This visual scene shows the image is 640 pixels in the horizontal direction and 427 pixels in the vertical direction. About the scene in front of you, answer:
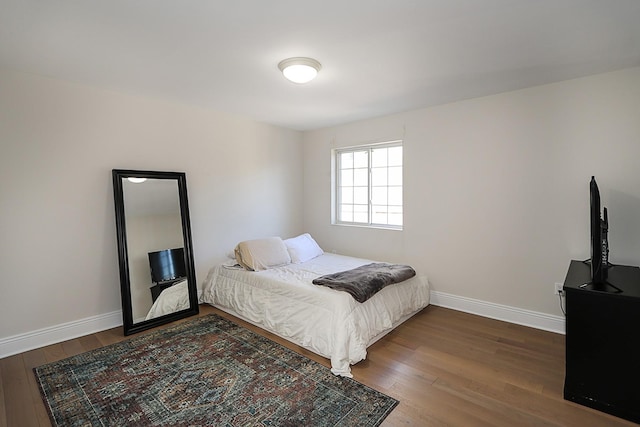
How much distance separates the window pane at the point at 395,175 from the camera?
409 centimetres

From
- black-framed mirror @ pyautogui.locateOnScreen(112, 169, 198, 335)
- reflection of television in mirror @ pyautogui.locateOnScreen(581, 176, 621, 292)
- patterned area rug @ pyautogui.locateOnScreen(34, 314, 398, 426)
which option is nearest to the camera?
patterned area rug @ pyautogui.locateOnScreen(34, 314, 398, 426)

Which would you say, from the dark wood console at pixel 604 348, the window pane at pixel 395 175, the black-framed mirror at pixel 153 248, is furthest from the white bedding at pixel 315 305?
the dark wood console at pixel 604 348

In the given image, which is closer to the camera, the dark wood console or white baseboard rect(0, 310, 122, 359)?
the dark wood console

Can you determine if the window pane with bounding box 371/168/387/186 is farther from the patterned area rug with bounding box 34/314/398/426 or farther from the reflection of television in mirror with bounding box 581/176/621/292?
the patterned area rug with bounding box 34/314/398/426

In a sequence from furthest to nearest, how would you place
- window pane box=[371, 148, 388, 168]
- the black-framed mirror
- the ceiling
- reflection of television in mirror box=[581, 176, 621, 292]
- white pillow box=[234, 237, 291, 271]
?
1. window pane box=[371, 148, 388, 168]
2. white pillow box=[234, 237, 291, 271]
3. the black-framed mirror
4. reflection of television in mirror box=[581, 176, 621, 292]
5. the ceiling

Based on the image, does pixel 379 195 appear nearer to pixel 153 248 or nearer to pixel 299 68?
pixel 299 68

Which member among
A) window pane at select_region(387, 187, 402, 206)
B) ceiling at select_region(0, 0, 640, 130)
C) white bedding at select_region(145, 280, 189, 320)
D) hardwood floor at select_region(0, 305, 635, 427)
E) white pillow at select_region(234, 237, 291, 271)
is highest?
ceiling at select_region(0, 0, 640, 130)

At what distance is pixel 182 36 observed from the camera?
2.04 metres

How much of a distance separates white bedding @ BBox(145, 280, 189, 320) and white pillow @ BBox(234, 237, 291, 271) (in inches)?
26.3

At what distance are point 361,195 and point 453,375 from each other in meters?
2.69

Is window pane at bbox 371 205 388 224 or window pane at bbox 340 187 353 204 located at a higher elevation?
window pane at bbox 340 187 353 204

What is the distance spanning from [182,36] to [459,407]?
9.66 feet

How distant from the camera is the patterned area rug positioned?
1.88 m

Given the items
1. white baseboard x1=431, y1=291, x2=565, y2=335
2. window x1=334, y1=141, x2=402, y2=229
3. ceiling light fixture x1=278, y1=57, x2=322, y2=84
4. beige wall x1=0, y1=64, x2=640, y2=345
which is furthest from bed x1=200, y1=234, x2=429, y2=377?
ceiling light fixture x1=278, y1=57, x2=322, y2=84
